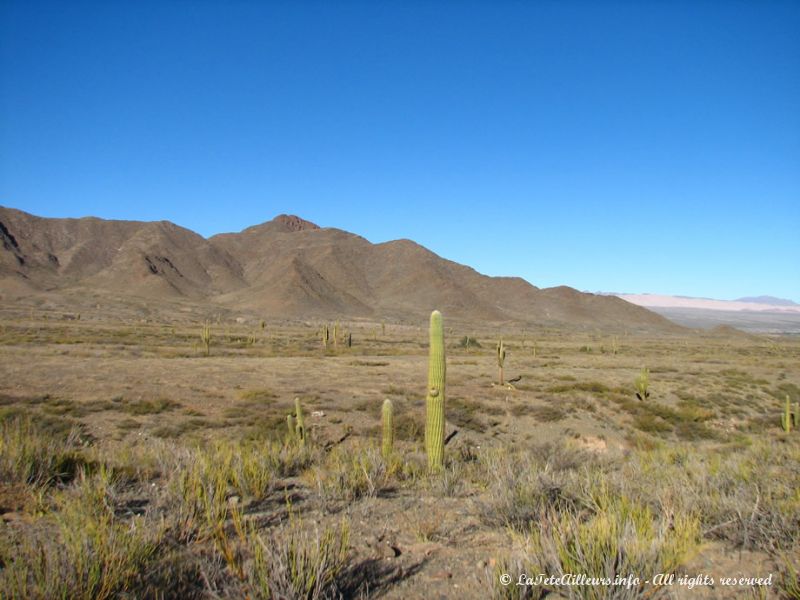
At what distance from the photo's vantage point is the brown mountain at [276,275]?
118 metres

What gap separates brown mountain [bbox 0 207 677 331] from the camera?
386 feet

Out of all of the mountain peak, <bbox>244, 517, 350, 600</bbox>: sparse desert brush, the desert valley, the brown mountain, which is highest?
the mountain peak

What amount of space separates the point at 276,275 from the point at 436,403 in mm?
124887

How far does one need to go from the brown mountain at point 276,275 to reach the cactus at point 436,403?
102890 millimetres

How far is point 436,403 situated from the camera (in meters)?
9.30

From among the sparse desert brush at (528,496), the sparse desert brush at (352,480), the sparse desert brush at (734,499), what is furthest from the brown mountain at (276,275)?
the sparse desert brush at (528,496)

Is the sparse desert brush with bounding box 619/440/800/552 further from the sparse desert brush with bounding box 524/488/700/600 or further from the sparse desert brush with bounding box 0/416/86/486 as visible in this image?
the sparse desert brush with bounding box 0/416/86/486

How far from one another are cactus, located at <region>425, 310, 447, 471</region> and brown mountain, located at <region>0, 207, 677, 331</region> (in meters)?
103

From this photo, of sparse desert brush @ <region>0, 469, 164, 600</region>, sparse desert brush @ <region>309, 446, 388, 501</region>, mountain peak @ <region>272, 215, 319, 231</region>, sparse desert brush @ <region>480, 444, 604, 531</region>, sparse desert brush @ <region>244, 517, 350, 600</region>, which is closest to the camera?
sparse desert brush @ <region>0, 469, 164, 600</region>

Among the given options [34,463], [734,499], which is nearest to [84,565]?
[34,463]

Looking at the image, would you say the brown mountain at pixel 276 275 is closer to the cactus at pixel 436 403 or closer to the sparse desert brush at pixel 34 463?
the cactus at pixel 436 403

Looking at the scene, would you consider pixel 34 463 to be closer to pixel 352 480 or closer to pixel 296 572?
pixel 352 480

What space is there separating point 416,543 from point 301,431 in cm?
924

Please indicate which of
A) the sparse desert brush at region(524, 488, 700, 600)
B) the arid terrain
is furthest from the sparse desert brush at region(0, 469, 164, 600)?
the sparse desert brush at region(524, 488, 700, 600)
